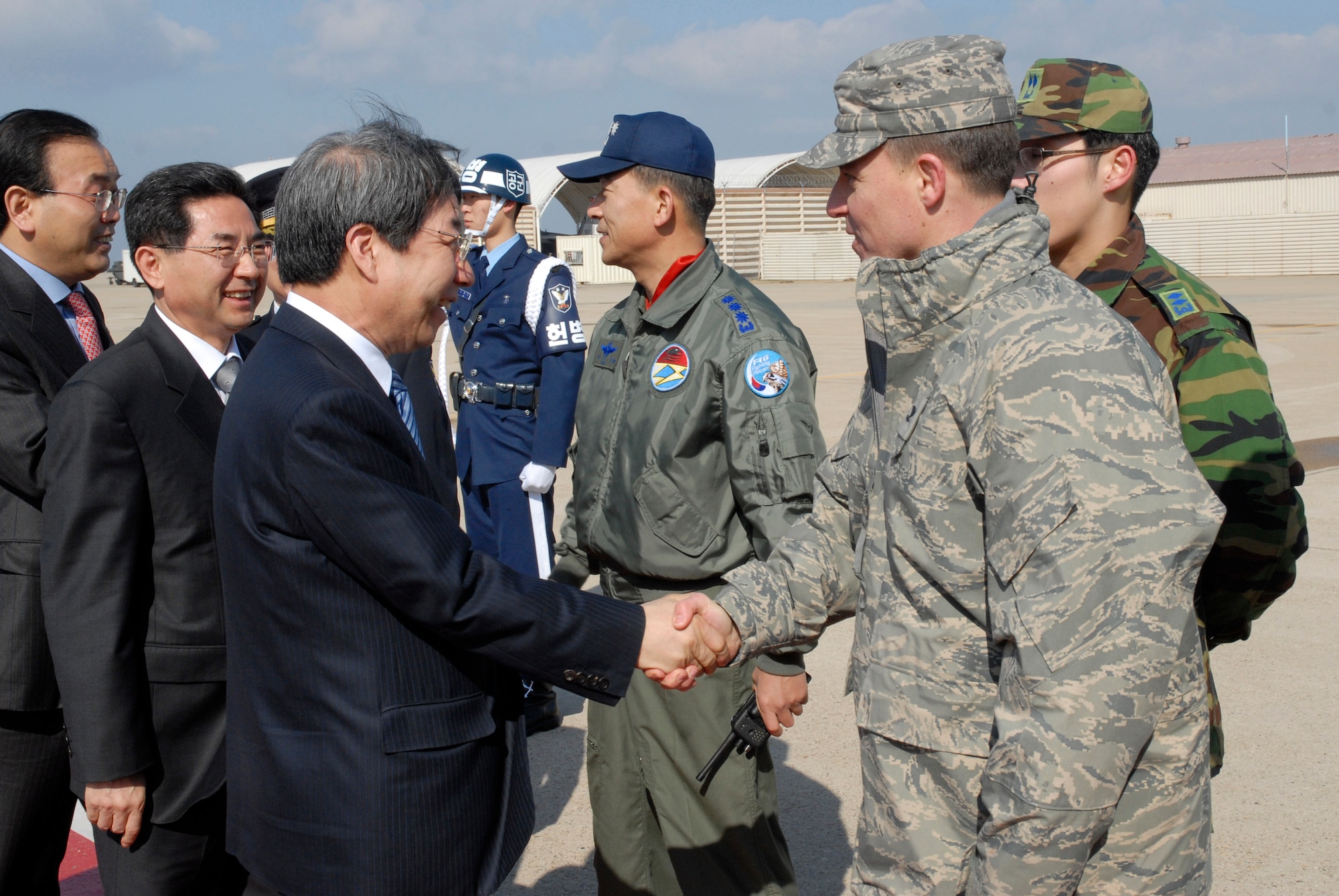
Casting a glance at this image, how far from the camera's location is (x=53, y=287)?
3.13 meters

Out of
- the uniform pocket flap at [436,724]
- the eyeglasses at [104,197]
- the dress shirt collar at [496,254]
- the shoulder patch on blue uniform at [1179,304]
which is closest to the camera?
the uniform pocket flap at [436,724]

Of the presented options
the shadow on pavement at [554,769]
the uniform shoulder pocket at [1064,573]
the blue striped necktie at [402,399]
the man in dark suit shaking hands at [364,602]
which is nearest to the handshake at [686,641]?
the man in dark suit shaking hands at [364,602]

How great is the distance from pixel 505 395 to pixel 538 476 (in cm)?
46

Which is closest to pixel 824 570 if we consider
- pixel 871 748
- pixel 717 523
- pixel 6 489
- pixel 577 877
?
pixel 871 748

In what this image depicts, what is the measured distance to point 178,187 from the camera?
284 centimetres

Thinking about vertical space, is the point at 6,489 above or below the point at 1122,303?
below

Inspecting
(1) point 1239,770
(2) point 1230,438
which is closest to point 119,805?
(2) point 1230,438

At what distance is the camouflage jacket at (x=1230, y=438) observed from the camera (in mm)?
2242

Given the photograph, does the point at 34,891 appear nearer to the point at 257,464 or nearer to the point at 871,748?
the point at 257,464

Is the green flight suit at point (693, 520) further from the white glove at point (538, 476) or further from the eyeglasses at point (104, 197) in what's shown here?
the white glove at point (538, 476)

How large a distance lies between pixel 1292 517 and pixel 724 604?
1212 millimetres

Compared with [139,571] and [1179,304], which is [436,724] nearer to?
[139,571]

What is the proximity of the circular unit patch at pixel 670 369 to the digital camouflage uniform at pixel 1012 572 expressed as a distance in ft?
2.96

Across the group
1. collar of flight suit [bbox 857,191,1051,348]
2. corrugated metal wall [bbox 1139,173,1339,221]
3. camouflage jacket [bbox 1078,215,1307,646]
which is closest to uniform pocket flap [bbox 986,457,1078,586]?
collar of flight suit [bbox 857,191,1051,348]
